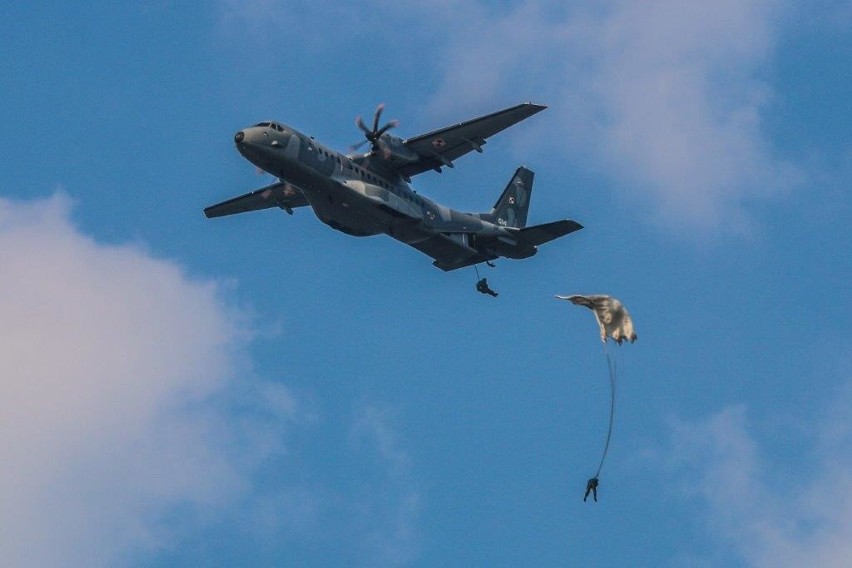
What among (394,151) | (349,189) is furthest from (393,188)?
(349,189)

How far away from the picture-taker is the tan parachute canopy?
38.9 meters

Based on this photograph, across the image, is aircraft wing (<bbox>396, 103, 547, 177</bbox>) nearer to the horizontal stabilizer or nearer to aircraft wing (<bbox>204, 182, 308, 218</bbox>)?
the horizontal stabilizer

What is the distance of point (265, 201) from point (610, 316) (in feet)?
79.1

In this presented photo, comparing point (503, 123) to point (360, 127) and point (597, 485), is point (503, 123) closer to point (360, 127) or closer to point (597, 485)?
point (360, 127)

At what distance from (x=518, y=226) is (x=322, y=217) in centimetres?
1112

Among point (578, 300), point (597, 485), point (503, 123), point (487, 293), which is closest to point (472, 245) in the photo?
point (487, 293)

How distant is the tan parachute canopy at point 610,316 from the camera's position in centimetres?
3894

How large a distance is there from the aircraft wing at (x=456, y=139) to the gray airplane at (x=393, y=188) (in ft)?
0.13

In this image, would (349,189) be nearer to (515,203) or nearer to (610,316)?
(515,203)

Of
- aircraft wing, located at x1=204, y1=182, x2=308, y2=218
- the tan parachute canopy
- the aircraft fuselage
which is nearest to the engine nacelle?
the aircraft fuselage

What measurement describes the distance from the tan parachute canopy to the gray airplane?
1409cm

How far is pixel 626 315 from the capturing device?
128 feet

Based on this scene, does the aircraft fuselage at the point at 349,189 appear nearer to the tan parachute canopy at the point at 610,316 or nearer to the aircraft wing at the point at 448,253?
the aircraft wing at the point at 448,253

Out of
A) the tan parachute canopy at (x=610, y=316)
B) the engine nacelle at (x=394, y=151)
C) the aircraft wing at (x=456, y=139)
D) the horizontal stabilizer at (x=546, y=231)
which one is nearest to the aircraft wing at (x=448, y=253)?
the horizontal stabilizer at (x=546, y=231)
